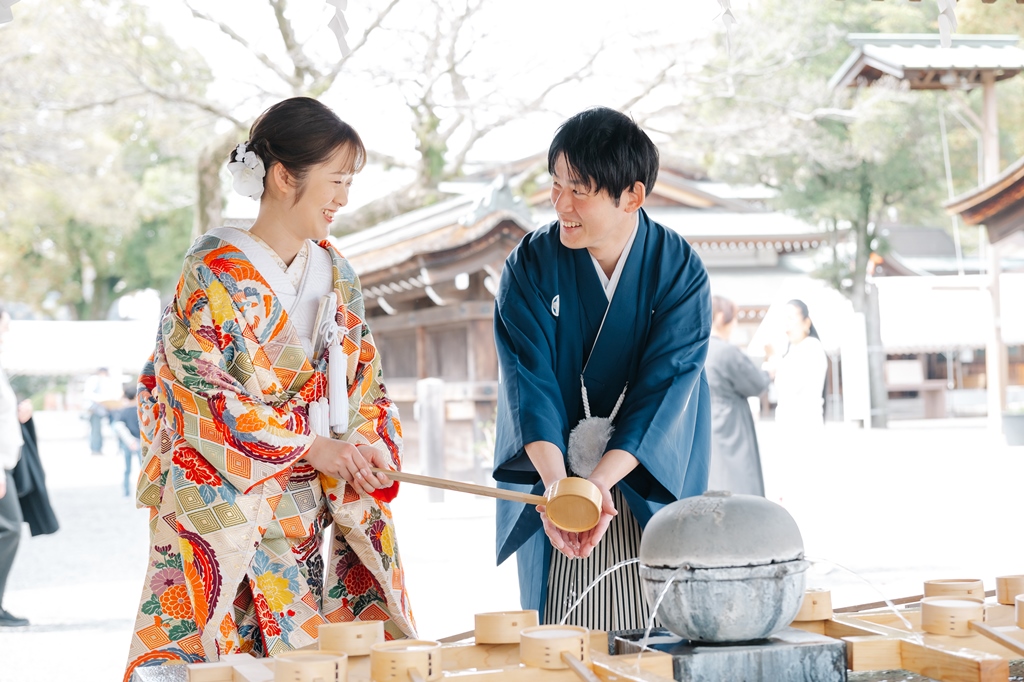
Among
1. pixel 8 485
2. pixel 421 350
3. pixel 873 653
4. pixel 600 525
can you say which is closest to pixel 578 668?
pixel 873 653

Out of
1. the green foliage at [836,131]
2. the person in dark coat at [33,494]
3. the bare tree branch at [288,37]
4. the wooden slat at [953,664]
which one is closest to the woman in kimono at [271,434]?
the wooden slat at [953,664]

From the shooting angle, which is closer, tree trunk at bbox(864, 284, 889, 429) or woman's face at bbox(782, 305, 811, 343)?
woman's face at bbox(782, 305, 811, 343)

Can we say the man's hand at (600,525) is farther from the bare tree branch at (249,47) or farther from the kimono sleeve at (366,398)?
the bare tree branch at (249,47)

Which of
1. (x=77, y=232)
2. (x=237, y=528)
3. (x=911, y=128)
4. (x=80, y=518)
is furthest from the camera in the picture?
(x=77, y=232)

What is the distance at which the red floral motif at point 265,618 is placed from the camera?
1947 millimetres

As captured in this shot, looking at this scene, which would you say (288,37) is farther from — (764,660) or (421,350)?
(764,660)

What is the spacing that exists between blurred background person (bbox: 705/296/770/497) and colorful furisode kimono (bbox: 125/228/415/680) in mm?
3785

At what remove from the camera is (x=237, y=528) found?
1.95 meters

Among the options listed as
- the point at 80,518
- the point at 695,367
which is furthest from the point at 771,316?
the point at 80,518

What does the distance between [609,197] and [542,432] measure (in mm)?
501

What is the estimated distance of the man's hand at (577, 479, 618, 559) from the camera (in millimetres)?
1943

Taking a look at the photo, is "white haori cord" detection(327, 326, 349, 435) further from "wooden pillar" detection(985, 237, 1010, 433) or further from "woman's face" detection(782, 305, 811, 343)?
"wooden pillar" detection(985, 237, 1010, 433)

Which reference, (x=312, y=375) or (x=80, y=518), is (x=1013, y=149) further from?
(x=312, y=375)

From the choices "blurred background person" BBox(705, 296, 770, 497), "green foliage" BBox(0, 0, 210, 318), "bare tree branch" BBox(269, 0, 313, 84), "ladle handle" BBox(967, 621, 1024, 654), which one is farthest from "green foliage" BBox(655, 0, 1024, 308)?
"ladle handle" BBox(967, 621, 1024, 654)
